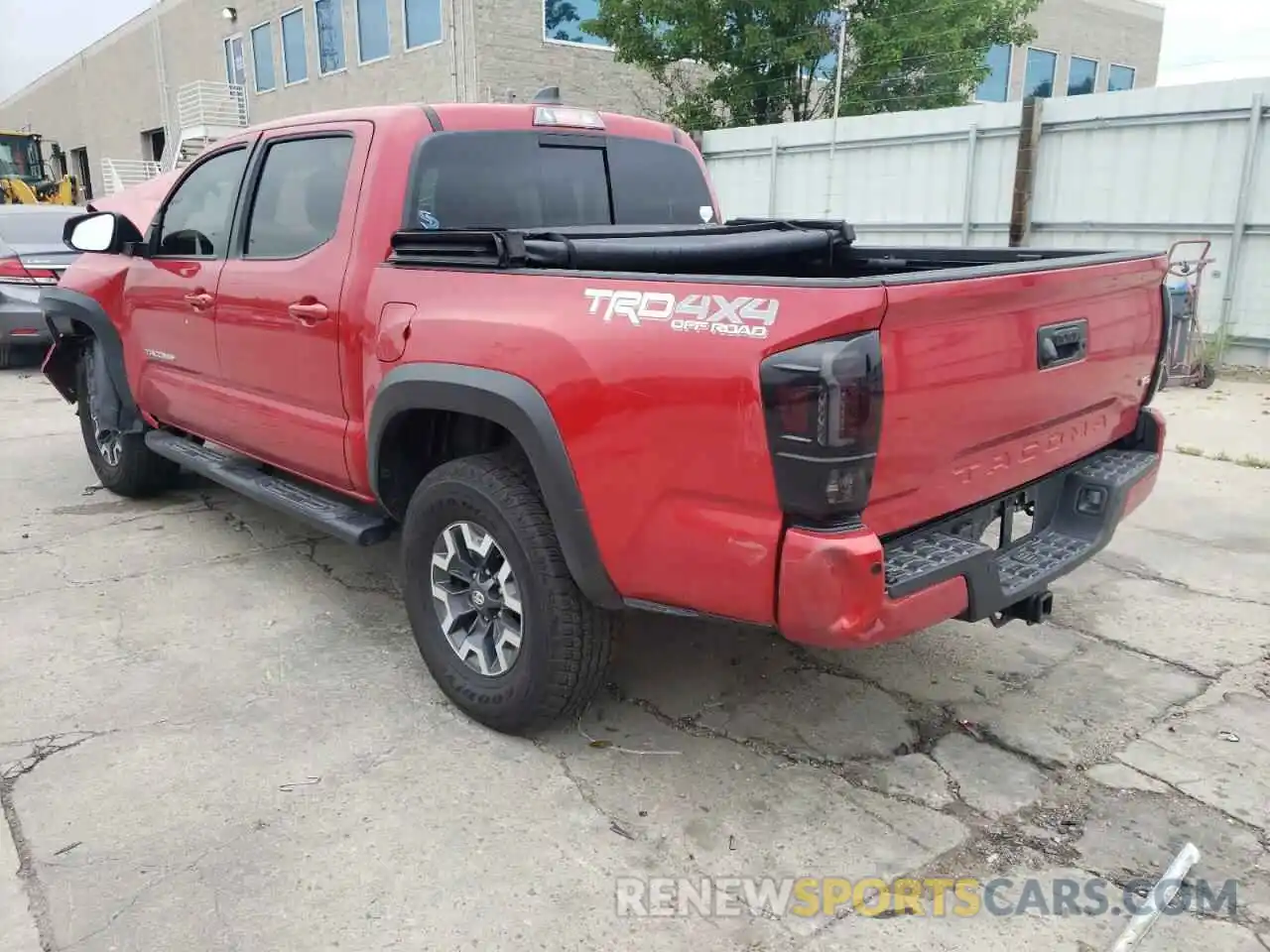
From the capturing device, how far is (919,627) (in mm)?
2459

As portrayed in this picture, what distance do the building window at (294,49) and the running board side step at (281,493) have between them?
73.0ft

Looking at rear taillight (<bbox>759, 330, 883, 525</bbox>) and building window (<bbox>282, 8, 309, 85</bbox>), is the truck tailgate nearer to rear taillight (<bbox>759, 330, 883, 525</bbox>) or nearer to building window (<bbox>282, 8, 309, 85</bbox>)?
rear taillight (<bbox>759, 330, 883, 525</bbox>)

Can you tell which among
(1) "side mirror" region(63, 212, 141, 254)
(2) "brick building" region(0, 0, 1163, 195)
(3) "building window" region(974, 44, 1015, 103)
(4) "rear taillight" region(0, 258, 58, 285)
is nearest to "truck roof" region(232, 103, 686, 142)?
(1) "side mirror" region(63, 212, 141, 254)

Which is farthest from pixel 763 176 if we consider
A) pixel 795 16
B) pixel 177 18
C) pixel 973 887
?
pixel 177 18

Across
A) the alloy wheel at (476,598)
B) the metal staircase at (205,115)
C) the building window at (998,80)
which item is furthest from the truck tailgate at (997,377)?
the building window at (998,80)

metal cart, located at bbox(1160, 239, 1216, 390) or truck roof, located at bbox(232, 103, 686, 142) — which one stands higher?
truck roof, located at bbox(232, 103, 686, 142)

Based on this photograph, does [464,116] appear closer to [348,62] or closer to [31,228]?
[31,228]

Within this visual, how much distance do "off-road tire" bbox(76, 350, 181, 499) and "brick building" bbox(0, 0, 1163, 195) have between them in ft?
46.2

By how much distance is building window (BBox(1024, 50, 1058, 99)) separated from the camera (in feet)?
98.1

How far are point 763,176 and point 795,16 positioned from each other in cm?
364

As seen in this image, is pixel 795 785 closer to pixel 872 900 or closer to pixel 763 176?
pixel 872 900

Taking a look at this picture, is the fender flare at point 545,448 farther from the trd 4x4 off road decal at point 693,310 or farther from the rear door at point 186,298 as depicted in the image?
the rear door at point 186,298

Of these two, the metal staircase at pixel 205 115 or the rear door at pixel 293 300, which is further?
the metal staircase at pixel 205 115

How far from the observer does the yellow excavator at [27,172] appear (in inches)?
931
